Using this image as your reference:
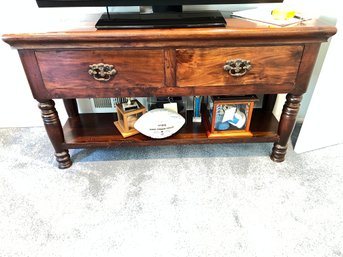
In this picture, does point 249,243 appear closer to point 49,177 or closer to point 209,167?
point 209,167

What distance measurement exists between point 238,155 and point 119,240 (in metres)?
0.72

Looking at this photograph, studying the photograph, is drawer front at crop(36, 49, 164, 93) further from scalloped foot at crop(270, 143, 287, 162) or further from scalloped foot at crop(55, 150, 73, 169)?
scalloped foot at crop(270, 143, 287, 162)

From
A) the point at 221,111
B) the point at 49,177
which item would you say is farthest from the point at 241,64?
the point at 49,177

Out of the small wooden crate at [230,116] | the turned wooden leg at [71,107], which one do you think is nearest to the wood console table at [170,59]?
the small wooden crate at [230,116]

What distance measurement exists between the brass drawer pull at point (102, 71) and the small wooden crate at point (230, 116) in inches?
18.7

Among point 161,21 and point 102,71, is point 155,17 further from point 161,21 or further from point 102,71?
point 102,71

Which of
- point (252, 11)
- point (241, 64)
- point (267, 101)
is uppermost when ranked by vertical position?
point (252, 11)

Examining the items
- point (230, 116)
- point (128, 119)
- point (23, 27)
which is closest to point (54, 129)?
point (128, 119)

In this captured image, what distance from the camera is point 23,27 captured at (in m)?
1.11

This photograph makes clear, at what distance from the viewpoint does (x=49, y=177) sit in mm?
1170

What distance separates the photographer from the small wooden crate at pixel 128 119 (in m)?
1.18

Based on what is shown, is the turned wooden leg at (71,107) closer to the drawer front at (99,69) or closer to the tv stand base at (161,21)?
the drawer front at (99,69)

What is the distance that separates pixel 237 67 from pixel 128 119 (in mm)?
559

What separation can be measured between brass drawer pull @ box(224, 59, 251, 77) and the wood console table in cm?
A: 1
